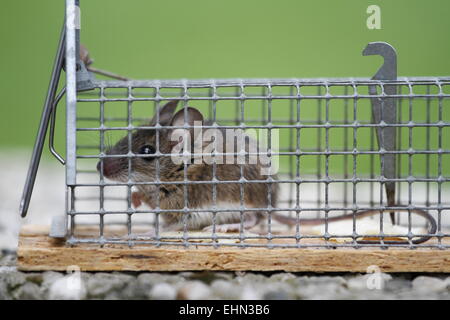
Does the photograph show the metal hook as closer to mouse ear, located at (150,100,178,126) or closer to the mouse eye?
mouse ear, located at (150,100,178,126)

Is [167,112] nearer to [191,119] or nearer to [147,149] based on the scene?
[147,149]

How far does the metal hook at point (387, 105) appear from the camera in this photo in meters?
3.62

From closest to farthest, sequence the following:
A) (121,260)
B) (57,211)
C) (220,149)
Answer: (121,260) < (220,149) < (57,211)

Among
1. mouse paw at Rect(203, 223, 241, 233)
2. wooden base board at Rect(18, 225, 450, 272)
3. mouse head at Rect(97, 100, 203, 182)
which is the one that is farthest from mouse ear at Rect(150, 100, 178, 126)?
wooden base board at Rect(18, 225, 450, 272)

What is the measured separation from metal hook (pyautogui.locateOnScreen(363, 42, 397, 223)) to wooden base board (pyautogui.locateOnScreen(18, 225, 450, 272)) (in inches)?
17.0

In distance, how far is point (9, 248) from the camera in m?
4.40

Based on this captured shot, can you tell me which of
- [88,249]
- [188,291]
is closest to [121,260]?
[88,249]

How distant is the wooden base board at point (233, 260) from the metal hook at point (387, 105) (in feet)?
1.42

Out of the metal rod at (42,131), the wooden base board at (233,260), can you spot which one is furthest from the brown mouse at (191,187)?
the wooden base board at (233,260)

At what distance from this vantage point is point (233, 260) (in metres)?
3.50

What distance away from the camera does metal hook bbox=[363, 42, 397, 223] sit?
143 inches

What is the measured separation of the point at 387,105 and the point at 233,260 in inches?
48.0

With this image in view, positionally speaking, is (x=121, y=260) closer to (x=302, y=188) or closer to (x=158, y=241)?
(x=158, y=241)

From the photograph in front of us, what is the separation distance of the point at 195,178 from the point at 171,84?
0.99m
